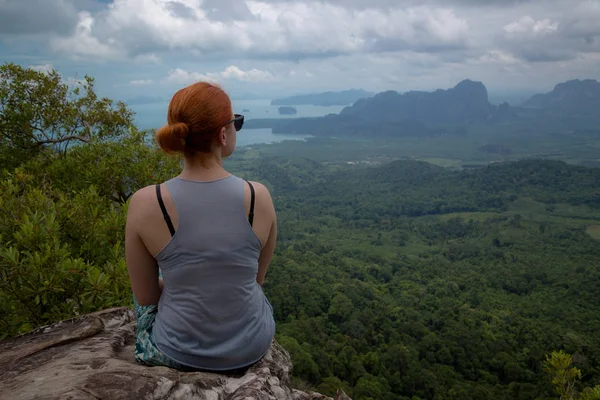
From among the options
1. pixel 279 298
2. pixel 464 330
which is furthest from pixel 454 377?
pixel 279 298

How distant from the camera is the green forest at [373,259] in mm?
3842

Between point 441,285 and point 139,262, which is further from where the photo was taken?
point 441,285

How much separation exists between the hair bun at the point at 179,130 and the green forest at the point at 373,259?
2.09m

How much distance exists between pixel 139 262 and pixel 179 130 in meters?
0.77

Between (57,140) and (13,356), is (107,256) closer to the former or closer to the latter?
(13,356)

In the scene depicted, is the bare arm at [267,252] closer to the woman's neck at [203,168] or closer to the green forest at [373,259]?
the woman's neck at [203,168]

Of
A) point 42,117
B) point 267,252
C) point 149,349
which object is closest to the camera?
point 149,349

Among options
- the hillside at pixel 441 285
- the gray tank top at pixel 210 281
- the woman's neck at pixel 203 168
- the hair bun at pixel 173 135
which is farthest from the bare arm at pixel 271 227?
the hillside at pixel 441 285

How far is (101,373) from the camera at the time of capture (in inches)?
81.2

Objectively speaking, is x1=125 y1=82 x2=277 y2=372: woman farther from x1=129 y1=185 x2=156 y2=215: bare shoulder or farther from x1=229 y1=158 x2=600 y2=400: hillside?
x1=229 y1=158 x2=600 y2=400: hillside

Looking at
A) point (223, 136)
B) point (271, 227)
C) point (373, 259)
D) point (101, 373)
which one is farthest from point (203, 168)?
point (373, 259)

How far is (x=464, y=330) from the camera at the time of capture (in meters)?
34.3

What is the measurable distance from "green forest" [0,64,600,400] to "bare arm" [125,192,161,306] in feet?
Answer: 4.47

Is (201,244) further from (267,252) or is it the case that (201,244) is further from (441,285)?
(441,285)
